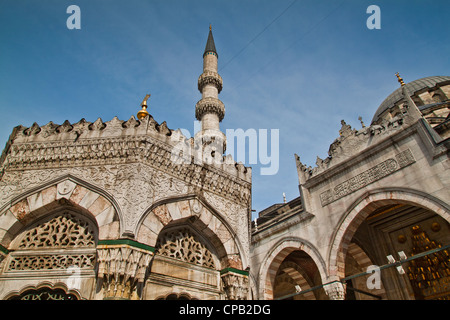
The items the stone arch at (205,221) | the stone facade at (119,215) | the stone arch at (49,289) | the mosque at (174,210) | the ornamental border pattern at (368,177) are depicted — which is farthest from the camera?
the ornamental border pattern at (368,177)

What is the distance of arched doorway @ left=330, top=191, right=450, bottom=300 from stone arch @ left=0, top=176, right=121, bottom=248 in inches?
245

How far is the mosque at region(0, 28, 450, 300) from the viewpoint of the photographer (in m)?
5.36

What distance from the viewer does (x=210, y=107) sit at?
17.7 meters

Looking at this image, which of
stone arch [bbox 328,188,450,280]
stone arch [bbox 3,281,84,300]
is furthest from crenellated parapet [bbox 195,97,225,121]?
stone arch [bbox 3,281,84,300]

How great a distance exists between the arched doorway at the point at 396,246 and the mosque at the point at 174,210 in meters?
0.05

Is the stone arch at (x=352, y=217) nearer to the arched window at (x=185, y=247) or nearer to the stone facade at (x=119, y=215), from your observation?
the stone facade at (x=119, y=215)

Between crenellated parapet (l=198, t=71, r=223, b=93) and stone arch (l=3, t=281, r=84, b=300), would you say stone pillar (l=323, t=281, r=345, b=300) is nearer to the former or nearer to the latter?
stone arch (l=3, t=281, r=84, b=300)

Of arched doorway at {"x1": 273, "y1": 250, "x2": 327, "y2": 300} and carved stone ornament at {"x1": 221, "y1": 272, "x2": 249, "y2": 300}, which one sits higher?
arched doorway at {"x1": 273, "y1": 250, "x2": 327, "y2": 300}

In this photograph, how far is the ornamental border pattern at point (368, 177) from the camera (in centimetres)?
812

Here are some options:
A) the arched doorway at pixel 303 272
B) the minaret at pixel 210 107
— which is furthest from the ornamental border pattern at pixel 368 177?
the minaret at pixel 210 107

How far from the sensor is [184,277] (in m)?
6.07
